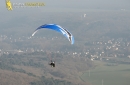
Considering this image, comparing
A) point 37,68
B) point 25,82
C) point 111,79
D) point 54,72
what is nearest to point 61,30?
point 25,82

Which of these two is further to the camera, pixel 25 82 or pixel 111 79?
pixel 111 79

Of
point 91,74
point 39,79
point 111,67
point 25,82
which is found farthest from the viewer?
point 111,67

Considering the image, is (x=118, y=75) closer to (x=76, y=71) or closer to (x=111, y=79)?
(x=111, y=79)

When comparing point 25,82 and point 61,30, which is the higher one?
point 61,30

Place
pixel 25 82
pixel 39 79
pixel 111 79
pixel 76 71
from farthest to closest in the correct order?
pixel 76 71 < pixel 111 79 < pixel 39 79 < pixel 25 82

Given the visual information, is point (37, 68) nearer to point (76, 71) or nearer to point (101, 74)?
point (76, 71)

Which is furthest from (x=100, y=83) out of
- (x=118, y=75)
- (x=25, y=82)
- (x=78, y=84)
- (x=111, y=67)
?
(x=111, y=67)
